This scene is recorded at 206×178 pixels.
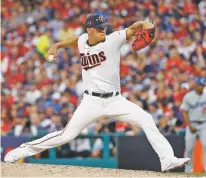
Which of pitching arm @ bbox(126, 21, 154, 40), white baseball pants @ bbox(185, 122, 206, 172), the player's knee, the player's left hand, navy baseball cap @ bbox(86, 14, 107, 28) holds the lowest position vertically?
white baseball pants @ bbox(185, 122, 206, 172)

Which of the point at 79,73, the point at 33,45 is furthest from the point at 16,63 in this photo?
the point at 79,73

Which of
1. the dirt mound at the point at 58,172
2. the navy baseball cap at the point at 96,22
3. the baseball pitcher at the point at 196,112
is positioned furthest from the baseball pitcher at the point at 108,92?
the baseball pitcher at the point at 196,112

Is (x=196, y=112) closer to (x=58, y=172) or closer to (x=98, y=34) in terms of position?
(x=98, y=34)

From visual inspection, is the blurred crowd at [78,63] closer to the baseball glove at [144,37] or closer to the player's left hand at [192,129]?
the player's left hand at [192,129]

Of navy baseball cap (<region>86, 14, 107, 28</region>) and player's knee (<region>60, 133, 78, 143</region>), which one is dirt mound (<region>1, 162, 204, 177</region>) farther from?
navy baseball cap (<region>86, 14, 107, 28</region>)

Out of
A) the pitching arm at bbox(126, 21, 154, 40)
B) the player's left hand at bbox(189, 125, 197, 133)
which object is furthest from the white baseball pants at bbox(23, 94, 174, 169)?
the player's left hand at bbox(189, 125, 197, 133)

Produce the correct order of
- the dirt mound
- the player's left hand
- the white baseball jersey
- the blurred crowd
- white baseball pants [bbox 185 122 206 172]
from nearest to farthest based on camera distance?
the dirt mound < the white baseball jersey < the player's left hand < white baseball pants [bbox 185 122 206 172] < the blurred crowd
